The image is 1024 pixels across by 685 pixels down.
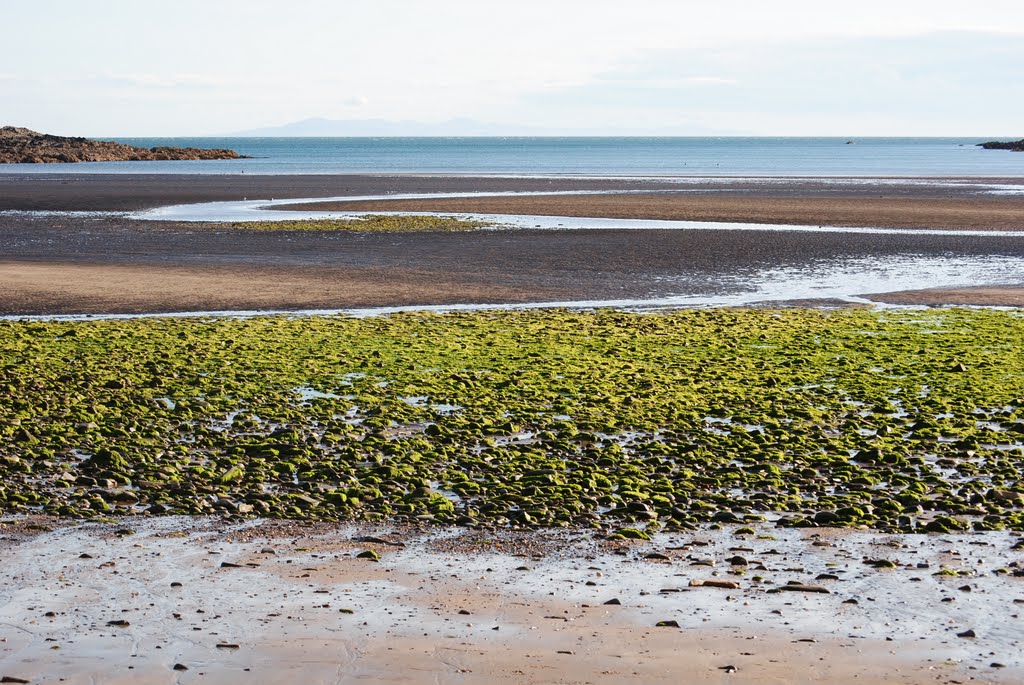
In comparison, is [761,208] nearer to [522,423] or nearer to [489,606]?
[522,423]

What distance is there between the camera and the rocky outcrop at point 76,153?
162175 millimetres

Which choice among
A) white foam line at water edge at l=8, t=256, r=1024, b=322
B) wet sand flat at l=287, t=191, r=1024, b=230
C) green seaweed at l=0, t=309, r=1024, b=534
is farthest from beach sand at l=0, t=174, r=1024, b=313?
green seaweed at l=0, t=309, r=1024, b=534

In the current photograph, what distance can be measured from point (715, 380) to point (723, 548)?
7881 millimetres

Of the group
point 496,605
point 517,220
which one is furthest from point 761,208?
point 496,605

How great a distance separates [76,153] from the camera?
561ft

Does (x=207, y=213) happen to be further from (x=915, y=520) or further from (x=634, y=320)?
(x=915, y=520)

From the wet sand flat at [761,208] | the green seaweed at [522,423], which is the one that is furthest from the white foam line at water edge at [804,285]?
the wet sand flat at [761,208]

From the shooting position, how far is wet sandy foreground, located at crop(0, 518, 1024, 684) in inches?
332

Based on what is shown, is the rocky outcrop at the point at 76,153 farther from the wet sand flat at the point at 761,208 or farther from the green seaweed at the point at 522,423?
the green seaweed at the point at 522,423

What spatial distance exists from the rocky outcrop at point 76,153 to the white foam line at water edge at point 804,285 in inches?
5473

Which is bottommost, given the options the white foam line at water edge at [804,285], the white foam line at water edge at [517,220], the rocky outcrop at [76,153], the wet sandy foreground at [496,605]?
the wet sandy foreground at [496,605]

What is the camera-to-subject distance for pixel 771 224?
173 feet

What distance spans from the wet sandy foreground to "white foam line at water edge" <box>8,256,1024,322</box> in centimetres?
1604

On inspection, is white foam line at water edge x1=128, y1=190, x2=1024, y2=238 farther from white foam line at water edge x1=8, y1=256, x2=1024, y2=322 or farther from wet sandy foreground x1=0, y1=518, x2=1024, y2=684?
wet sandy foreground x1=0, y1=518, x2=1024, y2=684
